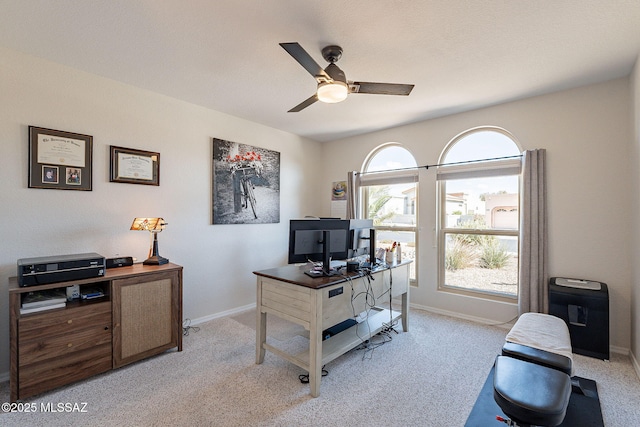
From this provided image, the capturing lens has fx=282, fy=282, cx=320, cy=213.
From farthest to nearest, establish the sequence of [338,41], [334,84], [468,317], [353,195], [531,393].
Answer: [353,195] < [468,317] < [338,41] < [334,84] < [531,393]

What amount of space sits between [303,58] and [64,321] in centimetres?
257

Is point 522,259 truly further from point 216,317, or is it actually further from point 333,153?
point 216,317

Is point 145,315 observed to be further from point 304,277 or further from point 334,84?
point 334,84

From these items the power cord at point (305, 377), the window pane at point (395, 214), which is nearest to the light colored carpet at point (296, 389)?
the power cord at point (305, 377)

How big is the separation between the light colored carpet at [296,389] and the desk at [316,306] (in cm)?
20

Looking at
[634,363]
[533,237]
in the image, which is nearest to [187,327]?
[533,237]

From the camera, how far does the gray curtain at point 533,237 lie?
3008mm

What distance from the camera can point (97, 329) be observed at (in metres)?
2.26

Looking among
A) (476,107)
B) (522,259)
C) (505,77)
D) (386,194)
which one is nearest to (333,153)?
(386,194)

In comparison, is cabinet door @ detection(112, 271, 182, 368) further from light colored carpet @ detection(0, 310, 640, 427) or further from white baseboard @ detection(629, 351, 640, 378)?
white baseboard @ detection(629, 351, 640, 378)

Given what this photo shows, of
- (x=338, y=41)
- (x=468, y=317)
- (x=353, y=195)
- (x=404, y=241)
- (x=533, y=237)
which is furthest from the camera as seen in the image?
(x=353, y=195)

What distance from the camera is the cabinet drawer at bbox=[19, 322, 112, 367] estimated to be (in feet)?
6.45

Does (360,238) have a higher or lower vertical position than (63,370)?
higher

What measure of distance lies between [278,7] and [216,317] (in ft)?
11.1
